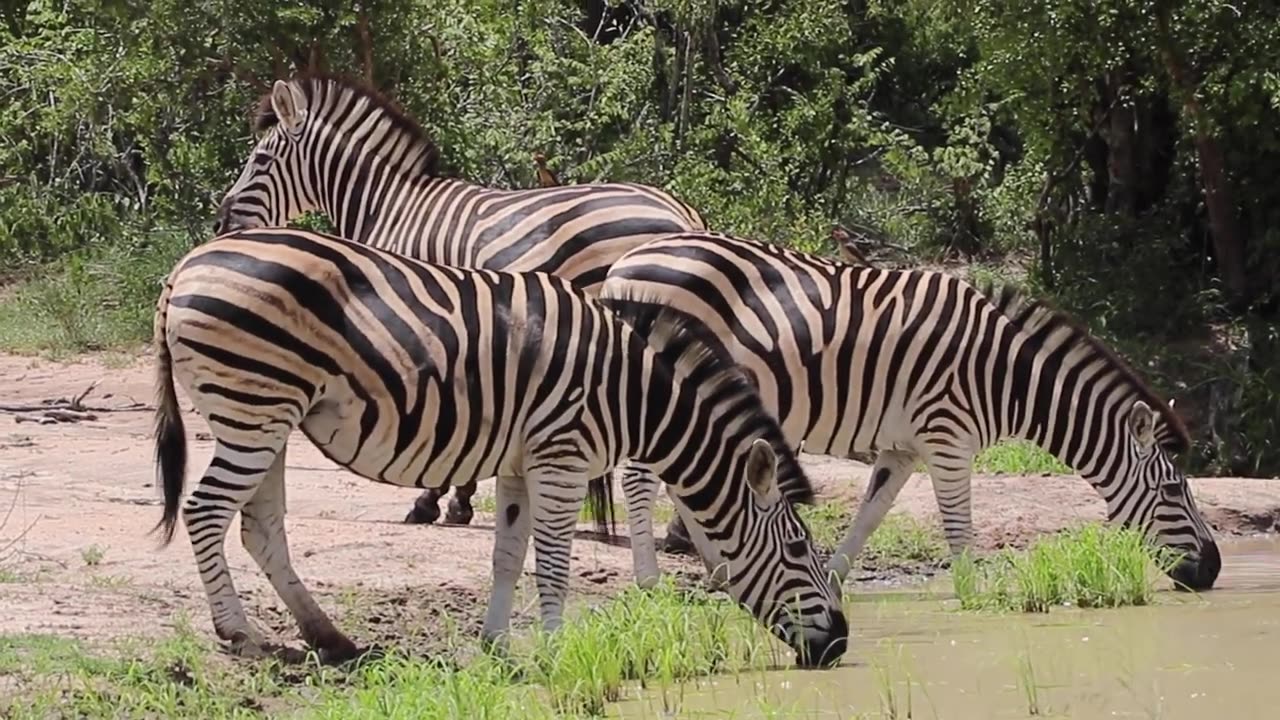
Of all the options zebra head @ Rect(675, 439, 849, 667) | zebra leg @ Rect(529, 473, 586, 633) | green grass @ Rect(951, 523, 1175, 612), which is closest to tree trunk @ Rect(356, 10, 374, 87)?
green grass @ Rect(951, 523, 1175, 612)

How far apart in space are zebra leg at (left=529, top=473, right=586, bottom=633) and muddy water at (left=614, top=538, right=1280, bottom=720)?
2.51 feet

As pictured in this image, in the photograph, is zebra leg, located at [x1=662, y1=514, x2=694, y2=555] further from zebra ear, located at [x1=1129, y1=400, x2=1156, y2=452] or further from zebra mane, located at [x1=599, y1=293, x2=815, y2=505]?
→ zebra mane, located at [x1=599, y1=293, x2=815, y2=505]

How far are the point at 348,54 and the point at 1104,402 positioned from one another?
8.55m

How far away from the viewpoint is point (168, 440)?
290 inches

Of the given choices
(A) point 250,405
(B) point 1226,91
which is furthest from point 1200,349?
(A) point 250,405

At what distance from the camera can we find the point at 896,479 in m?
9.28

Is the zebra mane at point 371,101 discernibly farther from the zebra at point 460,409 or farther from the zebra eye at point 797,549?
the zebra eye at point 797,549

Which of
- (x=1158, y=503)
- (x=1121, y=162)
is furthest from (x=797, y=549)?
(x=1121, y=162)

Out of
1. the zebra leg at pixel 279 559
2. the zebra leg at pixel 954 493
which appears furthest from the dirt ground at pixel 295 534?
the zebra leg at pixel 954 493

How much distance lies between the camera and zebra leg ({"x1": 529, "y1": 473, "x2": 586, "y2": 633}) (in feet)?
23.6

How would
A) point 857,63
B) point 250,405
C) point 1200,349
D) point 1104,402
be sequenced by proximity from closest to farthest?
point 250,405
point 1104,402
point 1200,349
point 857,63

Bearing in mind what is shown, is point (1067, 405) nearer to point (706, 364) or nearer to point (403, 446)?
point (706, 364)

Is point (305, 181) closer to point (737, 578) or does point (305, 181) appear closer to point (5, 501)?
point (5, 501)

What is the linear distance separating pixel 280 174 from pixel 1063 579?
186 inches
